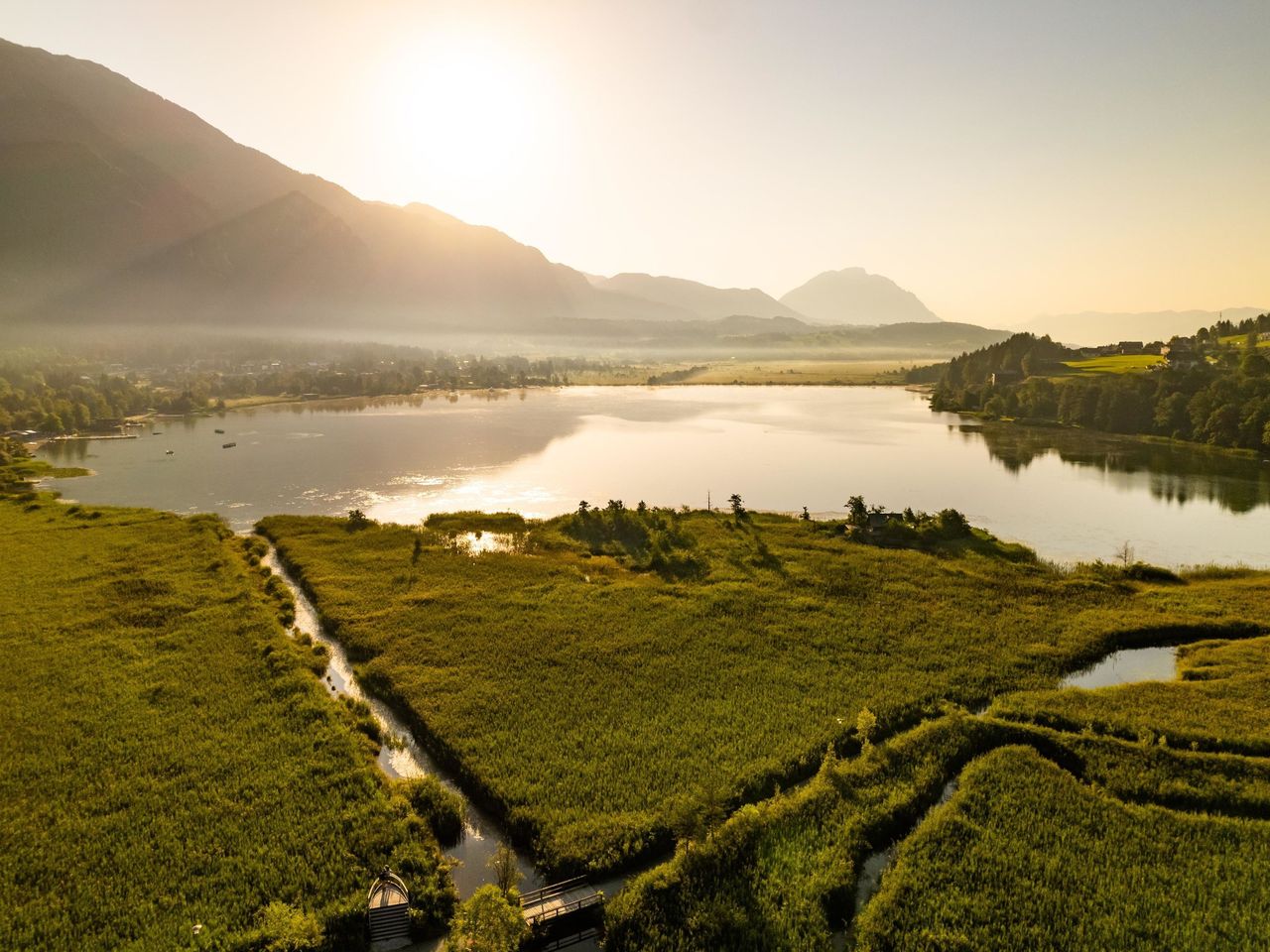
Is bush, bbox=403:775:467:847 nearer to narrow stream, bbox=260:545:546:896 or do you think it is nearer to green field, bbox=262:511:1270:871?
narrow stream, bbox=260:545:546:896

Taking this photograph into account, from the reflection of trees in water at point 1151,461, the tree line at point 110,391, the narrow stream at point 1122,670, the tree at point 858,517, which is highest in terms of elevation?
the tree line at point 110,391

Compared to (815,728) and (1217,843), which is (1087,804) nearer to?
(1217,843)

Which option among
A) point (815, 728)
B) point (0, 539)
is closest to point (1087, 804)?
point (815, 728)

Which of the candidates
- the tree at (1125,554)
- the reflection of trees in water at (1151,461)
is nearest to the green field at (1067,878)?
the tree at (1125,554)

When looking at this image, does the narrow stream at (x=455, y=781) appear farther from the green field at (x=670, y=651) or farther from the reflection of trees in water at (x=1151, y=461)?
the reflection of trees in water at (x=1151, y=461)

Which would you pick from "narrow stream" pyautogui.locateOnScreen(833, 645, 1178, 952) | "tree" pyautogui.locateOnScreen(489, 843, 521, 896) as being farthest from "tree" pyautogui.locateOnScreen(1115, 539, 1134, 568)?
"tree" pyautogui.locateOnScreen(489, 843, 521, 896)

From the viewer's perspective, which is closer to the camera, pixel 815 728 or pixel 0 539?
pixel 815 728
